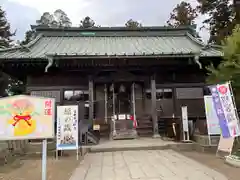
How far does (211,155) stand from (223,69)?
9.41ft

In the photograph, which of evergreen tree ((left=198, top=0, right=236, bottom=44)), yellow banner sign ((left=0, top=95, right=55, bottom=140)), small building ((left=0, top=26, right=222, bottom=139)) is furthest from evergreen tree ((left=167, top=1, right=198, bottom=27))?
yellow banner sign ((left=0, top=95, right=55, bottom=140))

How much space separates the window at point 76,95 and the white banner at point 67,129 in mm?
4081

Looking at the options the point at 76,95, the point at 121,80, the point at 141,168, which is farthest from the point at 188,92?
the point at 141,168

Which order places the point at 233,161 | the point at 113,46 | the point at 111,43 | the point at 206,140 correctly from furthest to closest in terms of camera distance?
the point at 111,43 → the point at 113,46 → the point at 206,140 → the point at 233,161

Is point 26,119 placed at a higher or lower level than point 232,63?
lower

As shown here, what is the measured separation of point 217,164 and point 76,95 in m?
7.48

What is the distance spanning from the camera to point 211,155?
22.4 ft

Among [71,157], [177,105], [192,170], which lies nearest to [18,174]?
[71,157]

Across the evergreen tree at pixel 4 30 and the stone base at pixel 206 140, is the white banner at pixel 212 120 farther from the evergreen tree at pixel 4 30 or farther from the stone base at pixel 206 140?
the evergreen tree at pixel 4 30

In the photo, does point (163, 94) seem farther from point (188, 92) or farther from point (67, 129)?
point (67, 129)

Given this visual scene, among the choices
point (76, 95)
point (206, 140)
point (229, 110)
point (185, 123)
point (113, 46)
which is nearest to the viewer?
point (229, 110)

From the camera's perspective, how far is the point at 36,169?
5.62 meters

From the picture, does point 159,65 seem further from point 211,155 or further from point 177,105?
point 211,155

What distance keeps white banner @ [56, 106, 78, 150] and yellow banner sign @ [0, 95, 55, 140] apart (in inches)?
99.2
